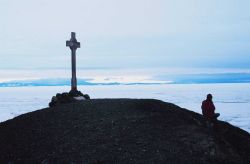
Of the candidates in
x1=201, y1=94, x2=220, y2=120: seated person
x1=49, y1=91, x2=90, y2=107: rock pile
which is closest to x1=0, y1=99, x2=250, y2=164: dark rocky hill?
x1=201, y1=94, x2=220, y2=120: seated person

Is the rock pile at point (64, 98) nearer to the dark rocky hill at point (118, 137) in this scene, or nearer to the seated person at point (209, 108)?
the dark rocky hill at point (118, 137)

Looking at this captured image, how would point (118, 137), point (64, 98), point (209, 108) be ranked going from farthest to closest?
point (64, 98) → point (209, 108) → point (118, 137)

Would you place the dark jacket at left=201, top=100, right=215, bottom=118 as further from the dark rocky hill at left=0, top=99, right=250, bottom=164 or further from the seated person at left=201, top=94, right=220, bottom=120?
the dark rocky hill at left=0, top=99, right=250, bottom=164

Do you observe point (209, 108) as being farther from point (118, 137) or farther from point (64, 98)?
point (64, 98)

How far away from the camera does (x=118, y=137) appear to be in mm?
13719

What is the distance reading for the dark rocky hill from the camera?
12477 millimetres

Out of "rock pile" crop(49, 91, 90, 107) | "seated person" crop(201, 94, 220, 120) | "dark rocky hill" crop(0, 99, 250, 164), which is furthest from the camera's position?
"rock pile" crop(49, 91, 90, 107)

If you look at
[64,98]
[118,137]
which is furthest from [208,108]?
[64,98]

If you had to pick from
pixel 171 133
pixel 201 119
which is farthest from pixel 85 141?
pixel 201 119

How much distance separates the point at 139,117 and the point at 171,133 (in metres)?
2.12

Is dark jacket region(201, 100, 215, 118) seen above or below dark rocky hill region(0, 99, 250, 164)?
above

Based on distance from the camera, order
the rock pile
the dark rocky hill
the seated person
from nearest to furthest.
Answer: the dark rocky hill < the seated person < the rock pile

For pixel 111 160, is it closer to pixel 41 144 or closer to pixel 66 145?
pixel 66 145

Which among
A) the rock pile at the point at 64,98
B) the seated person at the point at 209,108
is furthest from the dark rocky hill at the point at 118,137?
the rock pile at the point at 64,98
